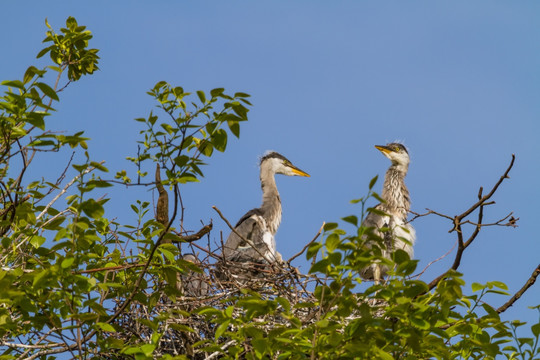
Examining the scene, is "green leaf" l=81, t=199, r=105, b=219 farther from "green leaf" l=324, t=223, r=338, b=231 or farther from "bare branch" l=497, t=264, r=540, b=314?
"bare branch" l=497, t=264, r=540, b=314

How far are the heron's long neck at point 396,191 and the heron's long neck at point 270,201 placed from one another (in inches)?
48.7

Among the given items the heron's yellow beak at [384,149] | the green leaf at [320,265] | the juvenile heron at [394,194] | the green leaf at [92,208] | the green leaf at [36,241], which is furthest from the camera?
the heron's yellow beak at [384,149]

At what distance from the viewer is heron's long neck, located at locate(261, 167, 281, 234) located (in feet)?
27.0

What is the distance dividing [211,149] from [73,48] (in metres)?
1.46

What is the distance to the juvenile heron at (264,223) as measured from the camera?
6.53m

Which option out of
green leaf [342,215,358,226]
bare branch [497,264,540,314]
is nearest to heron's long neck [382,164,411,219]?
bare branch [497,264,540,314]

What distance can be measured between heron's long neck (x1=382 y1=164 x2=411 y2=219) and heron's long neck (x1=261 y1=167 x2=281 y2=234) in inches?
48.7

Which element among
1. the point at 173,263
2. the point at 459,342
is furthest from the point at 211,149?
the point at 459,342

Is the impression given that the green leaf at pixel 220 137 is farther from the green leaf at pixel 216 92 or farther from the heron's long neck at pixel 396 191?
the heron's long neck at pixel 396 191

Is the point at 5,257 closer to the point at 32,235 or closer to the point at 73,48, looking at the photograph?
A: the point at 32,235

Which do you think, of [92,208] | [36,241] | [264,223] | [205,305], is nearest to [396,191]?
[264,223]

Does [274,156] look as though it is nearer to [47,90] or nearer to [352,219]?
[47,90]

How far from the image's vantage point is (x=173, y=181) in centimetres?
290

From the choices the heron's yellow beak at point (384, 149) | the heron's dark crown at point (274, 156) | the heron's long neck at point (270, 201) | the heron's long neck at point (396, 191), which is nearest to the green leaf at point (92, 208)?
the heron's long neck at point (270, 201)
